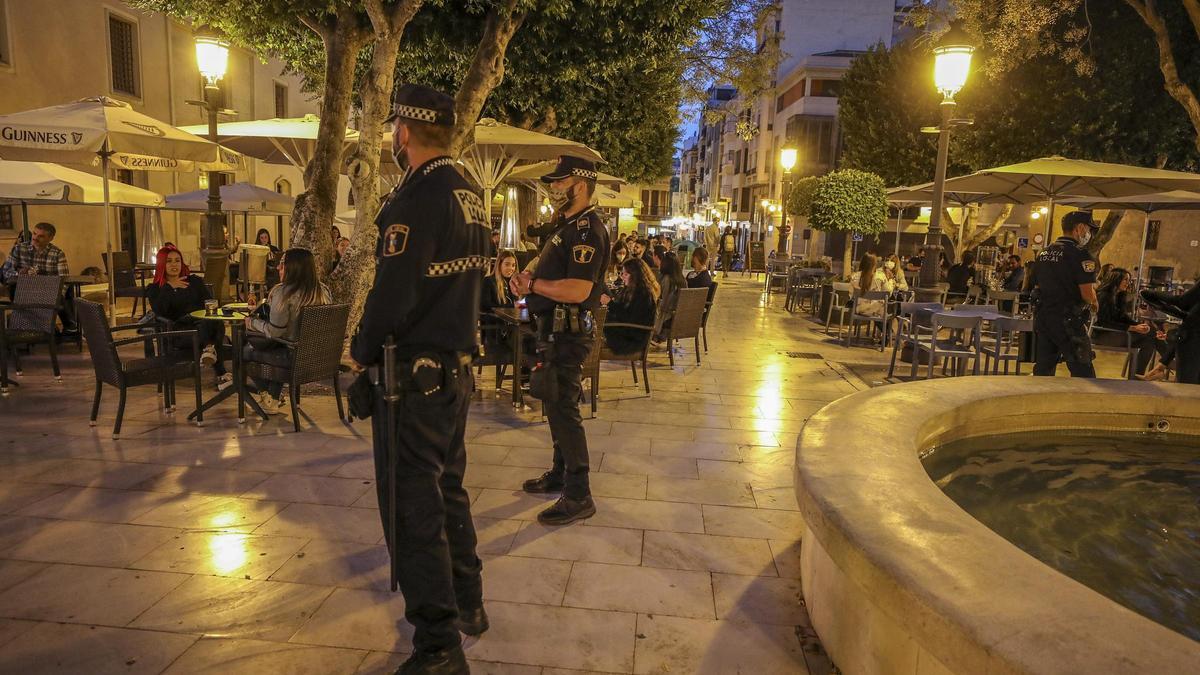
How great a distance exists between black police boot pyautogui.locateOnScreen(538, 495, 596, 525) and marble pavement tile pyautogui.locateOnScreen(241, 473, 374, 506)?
1143mm

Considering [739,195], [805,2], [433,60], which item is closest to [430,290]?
[433,60]

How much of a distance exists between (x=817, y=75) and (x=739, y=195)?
1775 cm

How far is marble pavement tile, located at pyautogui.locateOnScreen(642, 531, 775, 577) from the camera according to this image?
369cm

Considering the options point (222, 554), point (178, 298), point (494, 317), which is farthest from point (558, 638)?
point (178, 298)

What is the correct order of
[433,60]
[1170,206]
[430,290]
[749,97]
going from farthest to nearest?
[749,97], [1170,206], [433,60], [430,290]

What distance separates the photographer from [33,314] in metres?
7.52

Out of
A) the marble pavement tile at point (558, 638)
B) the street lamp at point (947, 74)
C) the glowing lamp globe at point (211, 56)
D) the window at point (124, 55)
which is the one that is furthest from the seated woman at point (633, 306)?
the window at point (124, 55)

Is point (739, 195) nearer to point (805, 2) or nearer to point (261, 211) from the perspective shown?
point (805, 2)

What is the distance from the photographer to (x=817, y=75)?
42.2m

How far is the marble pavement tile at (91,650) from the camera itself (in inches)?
106

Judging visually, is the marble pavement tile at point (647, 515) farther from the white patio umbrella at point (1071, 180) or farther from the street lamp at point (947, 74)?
the white patio umbrella at point (1071, 180)

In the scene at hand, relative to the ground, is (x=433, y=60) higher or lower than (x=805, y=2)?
lower

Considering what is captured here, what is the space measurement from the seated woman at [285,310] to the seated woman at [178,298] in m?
0.95

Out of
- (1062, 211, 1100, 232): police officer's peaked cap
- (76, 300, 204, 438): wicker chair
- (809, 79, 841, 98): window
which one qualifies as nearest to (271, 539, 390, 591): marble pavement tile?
(76, 300, 204, 438): wicker chair
